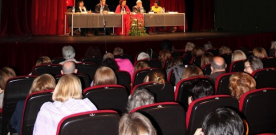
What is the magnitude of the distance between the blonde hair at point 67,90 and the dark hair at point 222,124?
1.30 m

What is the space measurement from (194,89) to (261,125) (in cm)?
66

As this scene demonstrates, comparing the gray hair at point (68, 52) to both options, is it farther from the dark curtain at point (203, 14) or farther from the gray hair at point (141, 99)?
the dark curtain at point (203, 14)

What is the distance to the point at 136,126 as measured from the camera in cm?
165

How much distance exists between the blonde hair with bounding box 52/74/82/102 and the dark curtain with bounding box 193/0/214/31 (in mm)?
13157

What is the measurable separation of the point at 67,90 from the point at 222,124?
1.42m

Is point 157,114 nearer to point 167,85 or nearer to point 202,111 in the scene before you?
point 202,111

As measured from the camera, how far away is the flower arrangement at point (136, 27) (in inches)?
466

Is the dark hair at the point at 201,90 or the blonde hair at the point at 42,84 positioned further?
the blonde hair at the point at 42,84

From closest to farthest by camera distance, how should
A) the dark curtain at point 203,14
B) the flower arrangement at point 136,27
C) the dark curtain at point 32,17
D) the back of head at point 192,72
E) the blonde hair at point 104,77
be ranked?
the blonde hair at point 104,77 < the back of head at point 192,72 < the dark curtain at point 32,17 < the flower arrangement at point 136,27 < the dark curtain at point 203,14

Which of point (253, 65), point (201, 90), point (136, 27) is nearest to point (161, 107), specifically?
point (201, 90)

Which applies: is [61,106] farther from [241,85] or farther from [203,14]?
[203,14]

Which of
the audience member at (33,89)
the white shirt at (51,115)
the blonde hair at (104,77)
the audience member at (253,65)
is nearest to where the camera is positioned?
the white shirt at (51,115)

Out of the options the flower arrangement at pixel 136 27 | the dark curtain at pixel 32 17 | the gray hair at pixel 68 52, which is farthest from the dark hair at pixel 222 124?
the flower arrangement at pixel 136 27

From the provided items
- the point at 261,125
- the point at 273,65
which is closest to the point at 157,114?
the point at 261,125
